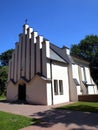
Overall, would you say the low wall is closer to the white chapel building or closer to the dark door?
the white chapel building

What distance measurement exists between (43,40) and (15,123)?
1320 centimetres

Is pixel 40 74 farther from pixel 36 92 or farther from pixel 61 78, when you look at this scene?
pixel 61 78

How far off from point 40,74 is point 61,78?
326 centimetres

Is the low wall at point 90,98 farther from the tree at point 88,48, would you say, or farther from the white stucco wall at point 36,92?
the tree at point 88,48

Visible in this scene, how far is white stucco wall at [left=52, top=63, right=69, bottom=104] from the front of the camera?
1959cm

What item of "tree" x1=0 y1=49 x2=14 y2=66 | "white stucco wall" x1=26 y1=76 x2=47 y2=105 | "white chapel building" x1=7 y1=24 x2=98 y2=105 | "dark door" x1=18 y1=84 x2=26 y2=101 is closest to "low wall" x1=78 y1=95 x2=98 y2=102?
"white chapel building" x1=7 y1=24 x2=98 y2=105

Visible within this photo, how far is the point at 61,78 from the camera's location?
21.0 m

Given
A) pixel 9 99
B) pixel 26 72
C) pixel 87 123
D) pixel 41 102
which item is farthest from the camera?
pixel 9 99

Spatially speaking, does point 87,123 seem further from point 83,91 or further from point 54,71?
point 83,91

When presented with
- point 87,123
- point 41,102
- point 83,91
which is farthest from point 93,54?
point 87,123

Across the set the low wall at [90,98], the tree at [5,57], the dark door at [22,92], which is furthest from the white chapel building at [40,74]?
the tree at [5,57]

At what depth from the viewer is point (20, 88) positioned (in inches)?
877

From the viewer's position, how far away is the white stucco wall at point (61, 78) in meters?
19.6

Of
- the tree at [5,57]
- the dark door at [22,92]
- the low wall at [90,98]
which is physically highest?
the tree at [5,57]
